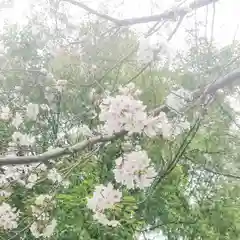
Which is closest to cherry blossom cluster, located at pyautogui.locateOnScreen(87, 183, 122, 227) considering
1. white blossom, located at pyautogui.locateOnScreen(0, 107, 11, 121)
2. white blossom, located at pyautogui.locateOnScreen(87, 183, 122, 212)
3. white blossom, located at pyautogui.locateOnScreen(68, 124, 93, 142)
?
white blossom, located at pyautogui.locateOnScreen(87, 183, 122, 212)

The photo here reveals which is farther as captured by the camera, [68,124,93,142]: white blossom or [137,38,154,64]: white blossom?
[137,38,154,64]: white blossom

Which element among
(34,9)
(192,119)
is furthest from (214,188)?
(192,119)

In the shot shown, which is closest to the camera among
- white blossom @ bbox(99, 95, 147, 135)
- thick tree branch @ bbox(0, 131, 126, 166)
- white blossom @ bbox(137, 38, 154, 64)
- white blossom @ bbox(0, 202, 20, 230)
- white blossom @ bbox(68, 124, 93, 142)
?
thick tree branch @ bbox(0, 131, 126, 166)

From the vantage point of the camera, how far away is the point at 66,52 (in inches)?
143

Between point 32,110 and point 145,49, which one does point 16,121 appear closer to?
point 32,110

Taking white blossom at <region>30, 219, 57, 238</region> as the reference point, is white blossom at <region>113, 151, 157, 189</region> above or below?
above

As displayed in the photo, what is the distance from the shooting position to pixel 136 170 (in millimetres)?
1931

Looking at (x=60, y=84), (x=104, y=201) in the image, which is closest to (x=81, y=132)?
(x=60, y=84)

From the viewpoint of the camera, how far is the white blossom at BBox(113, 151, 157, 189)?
1.92 meters

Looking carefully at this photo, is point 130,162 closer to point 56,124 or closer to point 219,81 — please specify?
point 219,81

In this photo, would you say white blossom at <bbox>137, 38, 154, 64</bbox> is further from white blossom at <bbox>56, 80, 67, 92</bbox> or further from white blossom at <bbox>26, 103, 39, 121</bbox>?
white blossom at <bbox>26, 103, 39, 121</bbox>

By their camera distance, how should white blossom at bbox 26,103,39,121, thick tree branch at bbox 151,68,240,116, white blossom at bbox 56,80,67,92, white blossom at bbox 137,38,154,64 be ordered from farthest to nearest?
white blossom at bbox 26,103,39,121
white blossom at bbox 56,80,67,92
white blossom at bbox 137,38,154,64
thick tree branch at bbox 151,68,240,116

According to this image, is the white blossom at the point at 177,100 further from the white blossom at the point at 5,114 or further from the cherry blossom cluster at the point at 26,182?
the white blossom at the point at 5,114

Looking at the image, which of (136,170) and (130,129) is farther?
(136,170)
